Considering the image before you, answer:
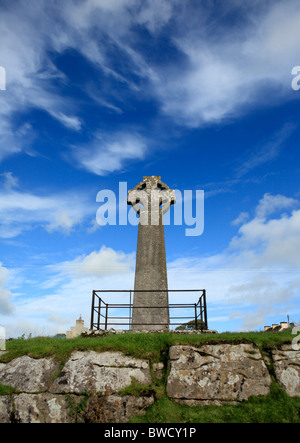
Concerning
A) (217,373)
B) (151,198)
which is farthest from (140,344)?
(151,198)

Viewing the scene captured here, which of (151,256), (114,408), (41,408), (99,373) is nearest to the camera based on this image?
(114,408)

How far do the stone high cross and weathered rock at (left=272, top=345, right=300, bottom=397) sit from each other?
12.9ft

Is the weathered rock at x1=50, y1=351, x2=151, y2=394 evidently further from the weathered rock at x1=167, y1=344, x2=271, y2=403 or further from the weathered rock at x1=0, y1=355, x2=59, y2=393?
the weathered rock at x1=167, y1=344, x2=271, y2=403

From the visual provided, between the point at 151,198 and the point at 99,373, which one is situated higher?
the point at 151,198

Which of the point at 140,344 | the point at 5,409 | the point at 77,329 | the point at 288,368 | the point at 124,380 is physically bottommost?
the point at 5,409

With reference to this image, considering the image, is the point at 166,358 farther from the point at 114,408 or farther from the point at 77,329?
the point at 77,329

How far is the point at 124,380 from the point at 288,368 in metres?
4.30

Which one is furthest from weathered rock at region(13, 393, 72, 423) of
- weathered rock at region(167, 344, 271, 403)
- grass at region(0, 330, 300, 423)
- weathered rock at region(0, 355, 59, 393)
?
weathered rock at region(167, 344, 271, 403)

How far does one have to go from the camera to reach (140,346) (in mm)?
9078

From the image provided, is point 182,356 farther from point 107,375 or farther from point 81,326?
point 81,326

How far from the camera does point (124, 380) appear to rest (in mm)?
8055

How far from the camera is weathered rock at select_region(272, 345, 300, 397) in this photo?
7.97 metres

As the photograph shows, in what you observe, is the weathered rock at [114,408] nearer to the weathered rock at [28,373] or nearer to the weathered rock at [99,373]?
the weathered rock at [99,373]
